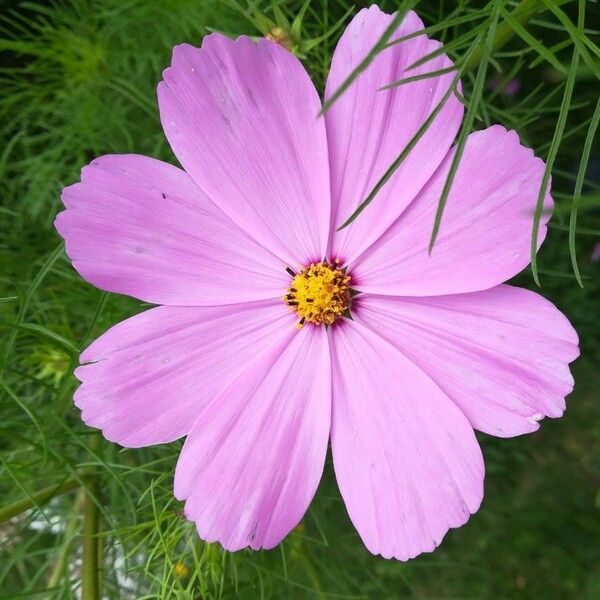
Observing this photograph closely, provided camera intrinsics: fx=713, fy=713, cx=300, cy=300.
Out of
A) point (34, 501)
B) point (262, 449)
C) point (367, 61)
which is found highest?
point (367, 61)

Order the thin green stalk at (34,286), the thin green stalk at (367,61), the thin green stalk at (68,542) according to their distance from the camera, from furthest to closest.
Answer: the thin green stalk at (68,542), the thin green stalk at (34,286), the thin green stalk at (367,61)

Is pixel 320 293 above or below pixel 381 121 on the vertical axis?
below

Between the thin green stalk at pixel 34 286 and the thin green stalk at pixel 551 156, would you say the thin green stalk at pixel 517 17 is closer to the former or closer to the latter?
the thin green stalk at pixel 551 156

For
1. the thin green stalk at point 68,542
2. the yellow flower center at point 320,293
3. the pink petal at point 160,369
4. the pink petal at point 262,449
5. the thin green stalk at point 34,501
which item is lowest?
the thin green stalk at point 68,542

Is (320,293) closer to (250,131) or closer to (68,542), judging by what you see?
(250,131)

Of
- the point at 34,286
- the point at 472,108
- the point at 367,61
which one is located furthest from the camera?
the point at 34,286

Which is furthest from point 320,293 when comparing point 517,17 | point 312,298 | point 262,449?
point 517,17

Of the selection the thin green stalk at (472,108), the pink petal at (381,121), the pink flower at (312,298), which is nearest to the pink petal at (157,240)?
the pink flower at (312,298)

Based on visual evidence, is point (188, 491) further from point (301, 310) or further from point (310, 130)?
point (310, 130)

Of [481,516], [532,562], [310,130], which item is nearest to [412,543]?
[310,130]
